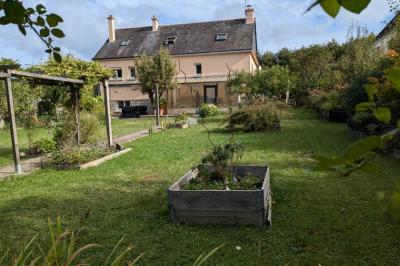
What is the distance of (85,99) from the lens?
71.6ft

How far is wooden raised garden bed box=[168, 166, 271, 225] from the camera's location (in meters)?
4.76

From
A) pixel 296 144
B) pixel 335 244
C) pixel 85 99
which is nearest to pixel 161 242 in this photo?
pixel 335 244

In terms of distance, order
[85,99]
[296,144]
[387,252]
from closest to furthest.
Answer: [387,252] < [296,144] < [85,99]

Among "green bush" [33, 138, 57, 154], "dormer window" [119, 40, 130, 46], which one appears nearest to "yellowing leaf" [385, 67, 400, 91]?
"green bush" [33, 138, 57, 154]

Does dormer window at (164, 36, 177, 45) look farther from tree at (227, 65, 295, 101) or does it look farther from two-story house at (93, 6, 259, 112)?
tree at (227, 65, 295, 101)

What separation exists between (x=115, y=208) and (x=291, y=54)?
134ft

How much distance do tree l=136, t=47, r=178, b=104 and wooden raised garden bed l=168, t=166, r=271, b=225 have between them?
26174 mm

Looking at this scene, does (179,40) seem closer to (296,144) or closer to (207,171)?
(296,144)

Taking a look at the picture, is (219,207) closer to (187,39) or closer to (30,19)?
(30,19)

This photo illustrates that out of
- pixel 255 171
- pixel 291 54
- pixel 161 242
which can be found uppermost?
pixel 291 54

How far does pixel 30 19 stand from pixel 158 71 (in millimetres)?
29841

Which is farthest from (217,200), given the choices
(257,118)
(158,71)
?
(158,71)

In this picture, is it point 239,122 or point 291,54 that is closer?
point 239,122

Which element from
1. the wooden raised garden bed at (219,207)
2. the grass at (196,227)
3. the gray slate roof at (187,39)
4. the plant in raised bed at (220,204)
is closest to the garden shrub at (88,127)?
the grass at (196,227)
